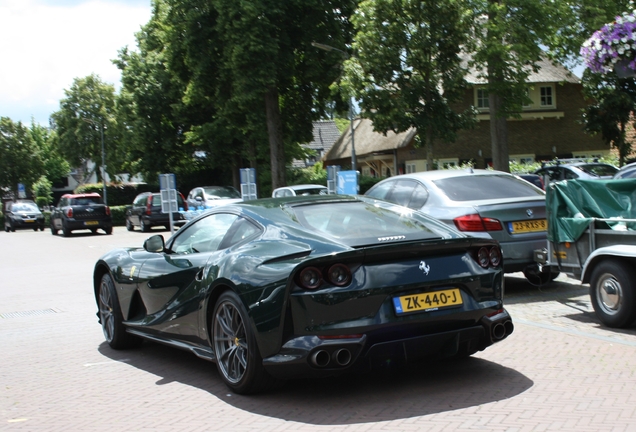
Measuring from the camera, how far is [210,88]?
121 feet

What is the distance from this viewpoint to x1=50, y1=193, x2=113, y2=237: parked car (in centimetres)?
3416

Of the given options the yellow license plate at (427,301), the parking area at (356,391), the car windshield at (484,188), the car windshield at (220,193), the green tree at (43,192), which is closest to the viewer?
the parking area at (356,391)

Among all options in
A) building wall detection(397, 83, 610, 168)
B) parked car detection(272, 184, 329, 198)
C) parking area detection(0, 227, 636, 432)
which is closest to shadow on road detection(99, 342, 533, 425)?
parking area detection(0, 227, 636, 432)

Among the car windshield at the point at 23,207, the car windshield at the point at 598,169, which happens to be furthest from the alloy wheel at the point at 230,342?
the car windshield at the point at 23,207

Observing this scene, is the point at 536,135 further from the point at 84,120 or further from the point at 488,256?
the point at 84,120

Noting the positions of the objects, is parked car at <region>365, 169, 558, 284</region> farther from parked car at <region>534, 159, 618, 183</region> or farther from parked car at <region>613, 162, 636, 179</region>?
parked car at <region>534, 159, 618, 183</region>

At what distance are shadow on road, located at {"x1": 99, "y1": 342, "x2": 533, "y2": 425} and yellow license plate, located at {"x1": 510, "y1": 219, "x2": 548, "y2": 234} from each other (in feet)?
12.2

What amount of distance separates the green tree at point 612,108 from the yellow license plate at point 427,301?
31065 millimetres

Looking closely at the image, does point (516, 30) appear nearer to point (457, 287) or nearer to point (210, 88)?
point (210, 88)

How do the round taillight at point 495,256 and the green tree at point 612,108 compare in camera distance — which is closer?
the round taillight at point 495,256

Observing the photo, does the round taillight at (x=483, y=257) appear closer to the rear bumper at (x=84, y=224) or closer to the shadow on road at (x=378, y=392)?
the shadow on road at (x=378, y=392)

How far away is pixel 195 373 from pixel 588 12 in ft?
90.4

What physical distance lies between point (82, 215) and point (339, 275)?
31030 mm

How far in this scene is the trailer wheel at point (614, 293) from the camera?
721 cm
